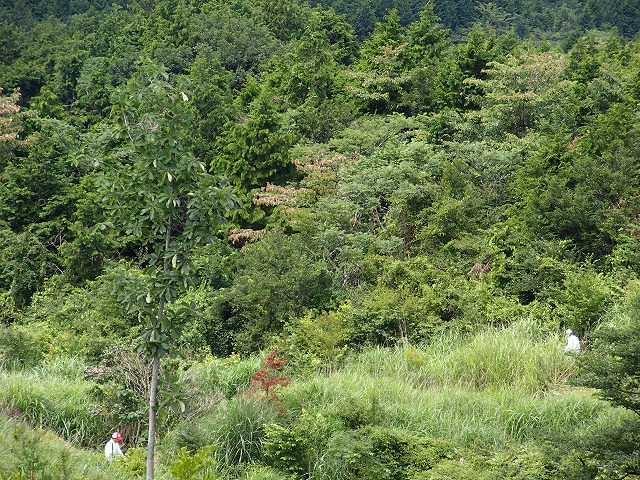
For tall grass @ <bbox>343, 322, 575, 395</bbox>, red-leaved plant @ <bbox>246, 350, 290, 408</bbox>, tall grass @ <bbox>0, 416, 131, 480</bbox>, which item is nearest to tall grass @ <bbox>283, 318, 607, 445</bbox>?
tall grass @ <bbox>343, 322, 575, 395</bbox>

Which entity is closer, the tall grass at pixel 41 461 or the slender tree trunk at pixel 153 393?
the tall grass at pixel 41 461

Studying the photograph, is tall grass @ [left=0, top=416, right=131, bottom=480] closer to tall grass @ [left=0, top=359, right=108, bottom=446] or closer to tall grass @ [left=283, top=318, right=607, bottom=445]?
tall grass @ [left=0, top=359, right=108, bottom=446]

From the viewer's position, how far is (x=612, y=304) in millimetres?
11344

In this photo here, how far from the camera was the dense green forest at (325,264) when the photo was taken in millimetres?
6121

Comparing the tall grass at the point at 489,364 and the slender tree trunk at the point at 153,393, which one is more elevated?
the slender tree trunk at the point at 153,393

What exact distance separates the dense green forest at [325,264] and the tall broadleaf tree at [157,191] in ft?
0.07

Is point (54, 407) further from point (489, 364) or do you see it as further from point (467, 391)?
point (489, 364)

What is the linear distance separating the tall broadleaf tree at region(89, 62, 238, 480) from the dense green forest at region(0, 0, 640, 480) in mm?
21

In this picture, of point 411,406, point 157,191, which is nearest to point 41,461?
point 157,191

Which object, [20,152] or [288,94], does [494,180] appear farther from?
[20,152]

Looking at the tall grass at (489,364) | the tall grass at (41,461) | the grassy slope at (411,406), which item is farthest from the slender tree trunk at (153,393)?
the tall grass at (489,364)

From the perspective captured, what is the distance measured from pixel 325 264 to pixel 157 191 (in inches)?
352

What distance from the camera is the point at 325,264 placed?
1484 cm

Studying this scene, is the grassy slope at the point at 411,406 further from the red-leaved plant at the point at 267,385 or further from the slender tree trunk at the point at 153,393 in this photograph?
the slender tree trunk at the point at 153,393
